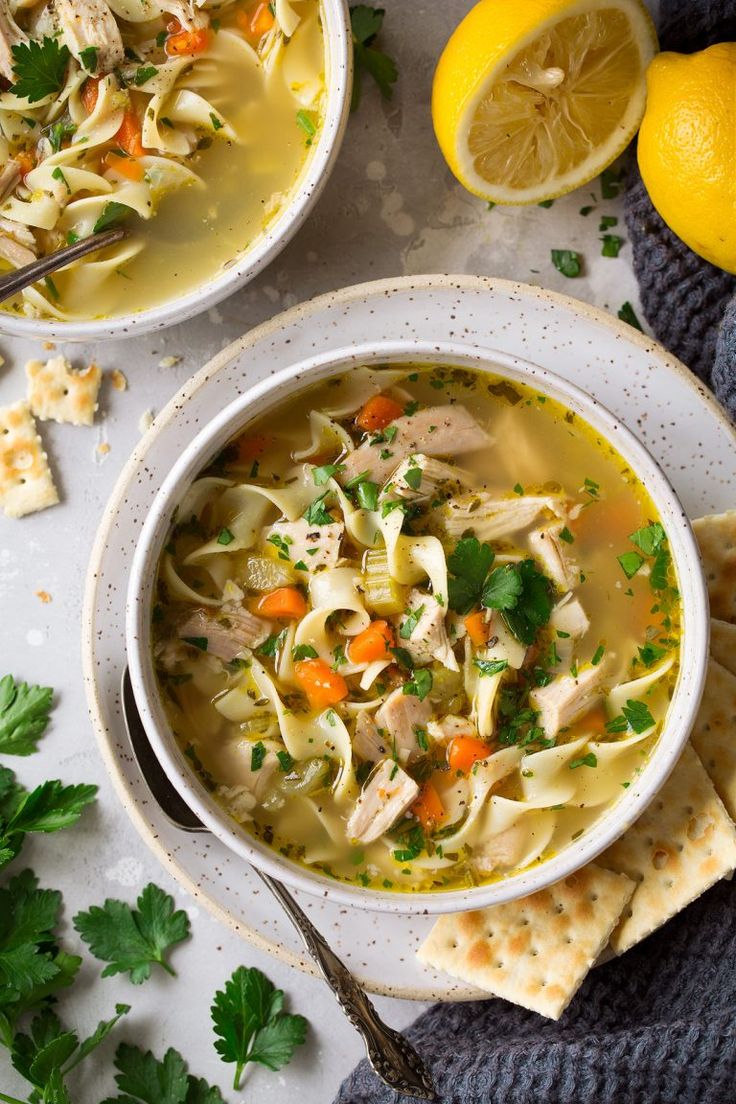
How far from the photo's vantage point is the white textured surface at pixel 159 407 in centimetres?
445

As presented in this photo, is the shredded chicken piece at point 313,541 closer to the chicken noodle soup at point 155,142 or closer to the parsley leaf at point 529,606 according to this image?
the parsley leaf at point 529,606

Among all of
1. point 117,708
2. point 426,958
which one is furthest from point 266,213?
point 426,958

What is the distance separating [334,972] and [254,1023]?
0.82 meters

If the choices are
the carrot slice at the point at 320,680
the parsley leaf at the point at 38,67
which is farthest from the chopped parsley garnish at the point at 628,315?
the parsley leaf at the point at 38,67

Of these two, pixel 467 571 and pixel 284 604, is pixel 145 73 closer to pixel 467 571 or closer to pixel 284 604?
pixel 284 604

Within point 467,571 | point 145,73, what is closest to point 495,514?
point 467,571

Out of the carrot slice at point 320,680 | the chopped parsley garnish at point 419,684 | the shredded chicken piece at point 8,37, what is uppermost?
the shredded chicken piece at point 8,37

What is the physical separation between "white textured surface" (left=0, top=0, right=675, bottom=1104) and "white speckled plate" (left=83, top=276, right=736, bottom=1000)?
21.1 inches

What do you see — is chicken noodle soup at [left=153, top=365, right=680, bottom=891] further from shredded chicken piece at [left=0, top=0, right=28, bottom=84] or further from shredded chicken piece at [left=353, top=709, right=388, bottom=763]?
shredded chicken piece at [left=0, top=0, right=28, bottom=84]

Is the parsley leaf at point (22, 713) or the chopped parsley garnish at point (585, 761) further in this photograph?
the parsley leaf at point (22, 713)

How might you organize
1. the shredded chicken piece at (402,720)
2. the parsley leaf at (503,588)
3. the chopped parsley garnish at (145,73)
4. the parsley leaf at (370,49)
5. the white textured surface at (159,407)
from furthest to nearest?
1. the white textured surface at (159,407)
2. the parsley leaf at (370,49)
3. the chopped parsley garnish at (145,73)
4. the shredded chicken piece at (402,720)
5. the parsley leaf at (503,588)

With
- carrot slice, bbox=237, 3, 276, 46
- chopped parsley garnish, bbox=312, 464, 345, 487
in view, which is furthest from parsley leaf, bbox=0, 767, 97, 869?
carrot slice, bbox=237, 3, 276, 46

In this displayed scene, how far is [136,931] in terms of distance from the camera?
4.53 meters

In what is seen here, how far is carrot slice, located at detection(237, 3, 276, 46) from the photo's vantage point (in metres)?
4.16
